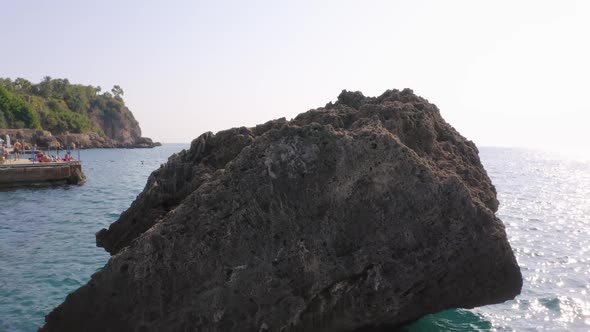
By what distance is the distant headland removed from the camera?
326 feet

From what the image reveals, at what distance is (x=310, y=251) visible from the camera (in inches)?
311

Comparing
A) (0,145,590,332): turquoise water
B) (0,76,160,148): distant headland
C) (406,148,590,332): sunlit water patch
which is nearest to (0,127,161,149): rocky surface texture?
(0,76,160,148): distant headland

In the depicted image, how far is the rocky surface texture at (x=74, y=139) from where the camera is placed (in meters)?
93.6

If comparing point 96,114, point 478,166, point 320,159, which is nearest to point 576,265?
point 478,166

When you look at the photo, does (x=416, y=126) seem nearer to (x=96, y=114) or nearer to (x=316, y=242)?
(x=316, y=242)

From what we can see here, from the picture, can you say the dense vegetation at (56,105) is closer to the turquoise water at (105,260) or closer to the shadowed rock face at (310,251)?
the turquoise water at (105,260)

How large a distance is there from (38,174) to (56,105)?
329 ft

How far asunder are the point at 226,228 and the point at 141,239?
145 centimetres

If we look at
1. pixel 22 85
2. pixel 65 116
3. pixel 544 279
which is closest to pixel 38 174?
pixel 544 279

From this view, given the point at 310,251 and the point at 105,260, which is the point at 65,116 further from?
the point at 310,251

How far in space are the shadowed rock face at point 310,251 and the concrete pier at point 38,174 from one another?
33191mm

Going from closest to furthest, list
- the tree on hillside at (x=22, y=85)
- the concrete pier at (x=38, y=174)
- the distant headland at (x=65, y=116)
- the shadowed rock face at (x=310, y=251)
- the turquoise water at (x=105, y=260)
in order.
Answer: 1. the shadowed rock face at (x=310, y=251)
2. the turquoise water at (x=105, y=260)
3. the concrete pier at (x=38, y=174)
4. the distant headland at (x=65, y=116)
5. the tree on hillside at (x=22, y=85)

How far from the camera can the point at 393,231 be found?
8109 millimetres

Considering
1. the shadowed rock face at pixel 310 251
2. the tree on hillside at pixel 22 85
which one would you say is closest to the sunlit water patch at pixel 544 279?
the shadowed rock face at pixel 310 251
